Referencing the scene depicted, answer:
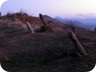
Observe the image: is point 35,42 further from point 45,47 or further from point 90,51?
point 90,51

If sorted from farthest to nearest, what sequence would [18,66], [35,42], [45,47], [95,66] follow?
[35,42]
[45,47]
[18,66]
[95,66]

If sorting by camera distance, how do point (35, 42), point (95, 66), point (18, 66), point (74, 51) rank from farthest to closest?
1. point (35, 42)
2. point (74, 51)
3. point (18, 66)
4. point (95, 66)

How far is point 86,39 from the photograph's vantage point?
6410mm

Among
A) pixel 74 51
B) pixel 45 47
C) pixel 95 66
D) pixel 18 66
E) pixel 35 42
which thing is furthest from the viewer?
pixel 35 42

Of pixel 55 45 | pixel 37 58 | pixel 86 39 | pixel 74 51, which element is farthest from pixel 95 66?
pixel 86 39

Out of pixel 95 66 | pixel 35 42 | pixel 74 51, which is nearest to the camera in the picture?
pixel 95 66

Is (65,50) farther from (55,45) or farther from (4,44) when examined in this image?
(4,44)

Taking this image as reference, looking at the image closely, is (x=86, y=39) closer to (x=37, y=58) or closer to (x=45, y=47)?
(x=45, y=47)

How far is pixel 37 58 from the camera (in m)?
5.27

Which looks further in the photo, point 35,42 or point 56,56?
point 35,42

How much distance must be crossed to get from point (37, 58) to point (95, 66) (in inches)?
45.1

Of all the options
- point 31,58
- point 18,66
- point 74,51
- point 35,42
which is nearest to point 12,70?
point 18,66

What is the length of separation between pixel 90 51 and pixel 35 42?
1.41 metres

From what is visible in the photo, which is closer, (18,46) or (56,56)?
(56,56)
